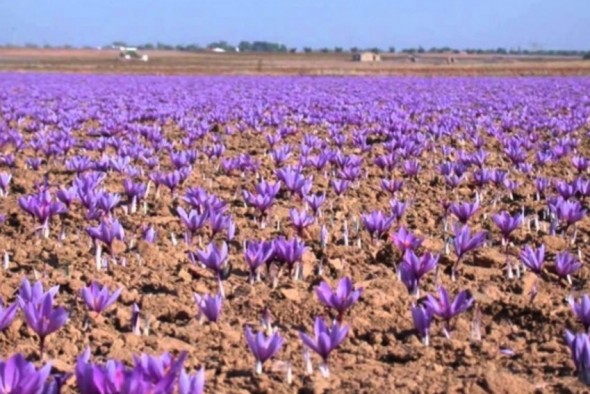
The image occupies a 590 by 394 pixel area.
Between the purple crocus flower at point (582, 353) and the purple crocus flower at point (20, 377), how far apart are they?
5.10ft

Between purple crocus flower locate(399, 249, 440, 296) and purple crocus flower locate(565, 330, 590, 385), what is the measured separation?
1.01m

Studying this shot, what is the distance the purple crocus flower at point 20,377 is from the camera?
2.03 m

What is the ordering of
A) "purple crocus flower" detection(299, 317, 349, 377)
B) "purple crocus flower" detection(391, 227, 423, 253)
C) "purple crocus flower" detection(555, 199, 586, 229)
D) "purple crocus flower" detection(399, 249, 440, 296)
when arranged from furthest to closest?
"purple crocus flower" detection(555, 199, 586, 229) → "purple crocus flower" detection(391, 227, 423, 253) → "purple crocus flower" detection(399, 249, 440, 296) → "purple crocus flower" detection(299, 317, 349, 377)

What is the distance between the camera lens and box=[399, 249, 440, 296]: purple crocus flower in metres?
3.64

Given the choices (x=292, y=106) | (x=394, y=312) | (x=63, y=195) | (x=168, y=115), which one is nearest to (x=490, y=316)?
(x=394, y=312)

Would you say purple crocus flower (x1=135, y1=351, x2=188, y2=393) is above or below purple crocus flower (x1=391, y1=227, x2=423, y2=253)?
above

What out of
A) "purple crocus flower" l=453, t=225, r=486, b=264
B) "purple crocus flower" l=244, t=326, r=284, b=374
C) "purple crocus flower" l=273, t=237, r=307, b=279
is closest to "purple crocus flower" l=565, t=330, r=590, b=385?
"purple crocus flower" l=244, t=326, r=284, b=374

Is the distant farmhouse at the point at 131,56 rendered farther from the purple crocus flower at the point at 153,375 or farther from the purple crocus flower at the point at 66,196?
the purple crocus flower at the point at 153,375

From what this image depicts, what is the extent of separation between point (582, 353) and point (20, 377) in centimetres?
162

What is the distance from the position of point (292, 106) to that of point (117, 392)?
1622cm

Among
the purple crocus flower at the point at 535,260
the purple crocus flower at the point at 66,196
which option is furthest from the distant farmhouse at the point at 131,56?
the purple crocus flower at the point at 535,260

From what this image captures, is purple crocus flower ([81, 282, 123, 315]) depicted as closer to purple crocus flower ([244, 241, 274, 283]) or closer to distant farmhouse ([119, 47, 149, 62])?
purple crocus flower ([244, 241, 274, 283])

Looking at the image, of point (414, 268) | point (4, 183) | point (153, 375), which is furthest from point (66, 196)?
point (153, 375)

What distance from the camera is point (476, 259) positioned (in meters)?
4.54
